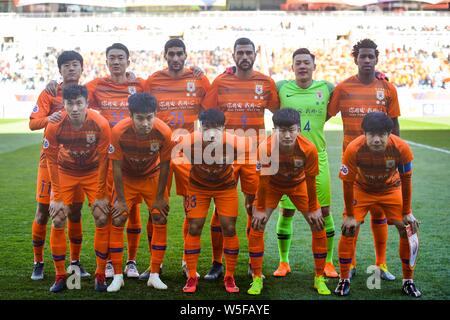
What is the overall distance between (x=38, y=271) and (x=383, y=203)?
115 inches

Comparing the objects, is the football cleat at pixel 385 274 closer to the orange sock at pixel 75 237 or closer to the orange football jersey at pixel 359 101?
the orange football jersey at pixel 359 101

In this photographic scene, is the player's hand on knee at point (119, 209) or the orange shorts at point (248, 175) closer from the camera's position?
the player's hand on knee at point (119, 209)

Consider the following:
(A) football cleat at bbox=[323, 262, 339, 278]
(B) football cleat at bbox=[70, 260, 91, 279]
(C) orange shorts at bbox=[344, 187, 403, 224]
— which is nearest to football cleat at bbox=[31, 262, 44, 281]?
(B) football cleat at bbox=[70, 260, 91, 279]

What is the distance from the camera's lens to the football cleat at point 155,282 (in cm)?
538

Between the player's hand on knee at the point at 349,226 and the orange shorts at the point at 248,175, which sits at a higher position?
the orange shorts at the point at 248,175

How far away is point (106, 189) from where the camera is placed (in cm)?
552

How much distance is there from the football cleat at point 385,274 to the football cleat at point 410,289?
450mm

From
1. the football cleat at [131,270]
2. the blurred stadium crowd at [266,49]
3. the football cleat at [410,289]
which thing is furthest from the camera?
the blurred stadium crowd at [266,49]

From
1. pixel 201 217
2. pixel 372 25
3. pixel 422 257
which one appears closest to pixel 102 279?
pixel 201 217

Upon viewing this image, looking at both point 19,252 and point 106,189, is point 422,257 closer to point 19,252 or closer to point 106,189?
point 106,189

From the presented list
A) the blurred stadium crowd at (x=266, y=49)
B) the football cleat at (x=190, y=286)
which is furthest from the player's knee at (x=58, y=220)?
the blurred stadium crowd at (x=266, y=49)

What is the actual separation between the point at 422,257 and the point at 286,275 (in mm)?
1417

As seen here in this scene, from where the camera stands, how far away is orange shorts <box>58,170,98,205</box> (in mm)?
5629

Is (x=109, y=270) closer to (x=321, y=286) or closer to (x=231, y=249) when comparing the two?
(x=231, y=249)
